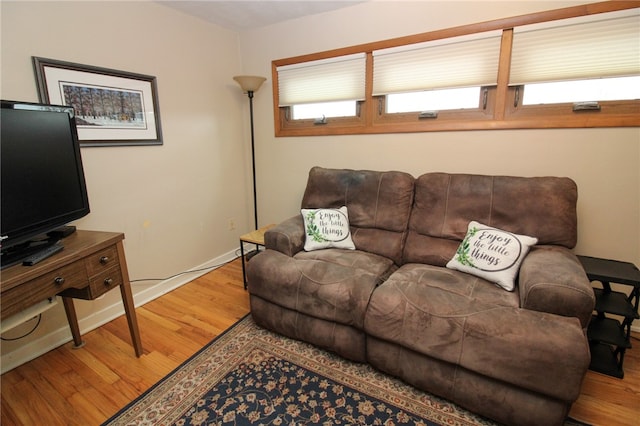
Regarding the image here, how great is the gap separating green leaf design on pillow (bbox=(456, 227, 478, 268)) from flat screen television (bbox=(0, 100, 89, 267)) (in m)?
2.24

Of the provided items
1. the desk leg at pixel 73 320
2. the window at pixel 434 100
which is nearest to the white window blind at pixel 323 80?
the window at pixel 434 100

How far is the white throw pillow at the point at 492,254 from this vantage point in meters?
1.65

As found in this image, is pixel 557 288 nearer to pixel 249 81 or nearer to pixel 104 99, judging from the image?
pixel 249 81

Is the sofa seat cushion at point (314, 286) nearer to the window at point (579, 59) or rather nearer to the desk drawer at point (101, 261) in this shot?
the desk drawer at point (101, 261)

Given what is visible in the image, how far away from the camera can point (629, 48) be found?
174 centimetres

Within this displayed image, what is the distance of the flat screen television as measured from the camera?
1.33 meters

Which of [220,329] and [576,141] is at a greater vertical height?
[576,141]

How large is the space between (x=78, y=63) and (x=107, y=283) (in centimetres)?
141

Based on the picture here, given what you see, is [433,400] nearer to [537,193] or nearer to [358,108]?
[537,193]

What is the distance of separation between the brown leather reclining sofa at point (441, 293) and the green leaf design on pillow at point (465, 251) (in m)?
0.08

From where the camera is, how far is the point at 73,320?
1.89 metres

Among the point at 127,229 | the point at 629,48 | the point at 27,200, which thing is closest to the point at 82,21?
the point at 27,200

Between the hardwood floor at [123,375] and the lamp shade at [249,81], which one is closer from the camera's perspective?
the hardwood floor at [123,375]

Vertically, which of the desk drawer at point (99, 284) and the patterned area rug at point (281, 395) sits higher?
the desk drawer at point (99, 284)
